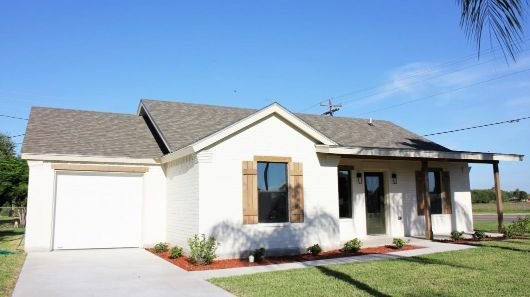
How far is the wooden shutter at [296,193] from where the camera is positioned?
525 inches

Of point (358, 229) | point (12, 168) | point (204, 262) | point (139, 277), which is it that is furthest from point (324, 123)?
point (12, 168)

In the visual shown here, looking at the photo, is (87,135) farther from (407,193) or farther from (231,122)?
(407,193)

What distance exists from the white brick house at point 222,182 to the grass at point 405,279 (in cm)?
296

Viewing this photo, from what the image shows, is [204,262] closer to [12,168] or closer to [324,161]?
[324,161]

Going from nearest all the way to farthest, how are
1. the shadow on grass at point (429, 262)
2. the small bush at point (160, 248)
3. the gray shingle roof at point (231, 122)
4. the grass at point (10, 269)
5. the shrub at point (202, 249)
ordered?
the grass at point (10, 269) < the shadow on grass at point (429, 262) < the shrub at point (202, 249) < the small bush at point (160, 248) < the gray shingle roof at point (231, 122)

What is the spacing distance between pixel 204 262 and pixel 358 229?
22.5 ft

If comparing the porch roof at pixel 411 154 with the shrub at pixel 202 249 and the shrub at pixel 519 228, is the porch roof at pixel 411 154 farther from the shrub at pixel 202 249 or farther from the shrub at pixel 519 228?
the shrub at pixel 202 249

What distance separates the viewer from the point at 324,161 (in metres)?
14.3

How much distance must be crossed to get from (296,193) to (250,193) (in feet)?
4.83

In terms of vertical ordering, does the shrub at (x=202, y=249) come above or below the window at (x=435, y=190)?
below

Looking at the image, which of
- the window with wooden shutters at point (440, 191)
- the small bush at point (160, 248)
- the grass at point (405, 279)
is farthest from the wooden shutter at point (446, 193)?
the small bush at point (160, 248)

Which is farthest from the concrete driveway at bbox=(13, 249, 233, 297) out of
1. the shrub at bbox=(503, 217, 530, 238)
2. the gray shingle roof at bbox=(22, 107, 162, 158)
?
the shrub at bbox=(503, 217, 530, 238)

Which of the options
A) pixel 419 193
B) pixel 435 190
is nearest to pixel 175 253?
pixel 419 193

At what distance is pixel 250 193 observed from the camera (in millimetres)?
12781
